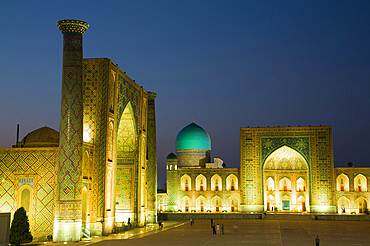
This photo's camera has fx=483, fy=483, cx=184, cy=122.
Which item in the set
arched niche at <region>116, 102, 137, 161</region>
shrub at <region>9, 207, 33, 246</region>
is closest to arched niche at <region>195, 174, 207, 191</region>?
arched niche at <region>116, 102, 137, 161</region>

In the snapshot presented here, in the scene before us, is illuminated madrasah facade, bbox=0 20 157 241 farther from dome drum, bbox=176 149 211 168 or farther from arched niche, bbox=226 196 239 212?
dome drum, bbox=176 149 211 168

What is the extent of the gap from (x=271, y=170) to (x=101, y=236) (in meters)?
19.7

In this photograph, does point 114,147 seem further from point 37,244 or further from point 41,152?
point 37,244

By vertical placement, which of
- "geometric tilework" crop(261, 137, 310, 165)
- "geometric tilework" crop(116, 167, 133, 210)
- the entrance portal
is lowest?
the entrance portal

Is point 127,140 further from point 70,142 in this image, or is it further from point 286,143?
point 286,143

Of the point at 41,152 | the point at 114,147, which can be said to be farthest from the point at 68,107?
the point at 114,147

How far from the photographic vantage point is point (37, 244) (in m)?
17.2

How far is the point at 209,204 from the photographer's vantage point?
37.8 meters

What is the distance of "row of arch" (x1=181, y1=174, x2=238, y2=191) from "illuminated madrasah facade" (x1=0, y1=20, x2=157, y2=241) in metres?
14.0

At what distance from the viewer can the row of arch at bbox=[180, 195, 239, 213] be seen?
37.4m

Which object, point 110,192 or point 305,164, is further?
point 305,164

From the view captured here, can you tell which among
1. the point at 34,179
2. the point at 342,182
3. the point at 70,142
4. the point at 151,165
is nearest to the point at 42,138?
the point at 34,179

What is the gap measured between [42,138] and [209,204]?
1838cm

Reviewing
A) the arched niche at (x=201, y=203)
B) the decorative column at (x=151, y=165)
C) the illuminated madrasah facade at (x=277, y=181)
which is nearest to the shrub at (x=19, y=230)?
the decorative column at (x=151, y=165)
